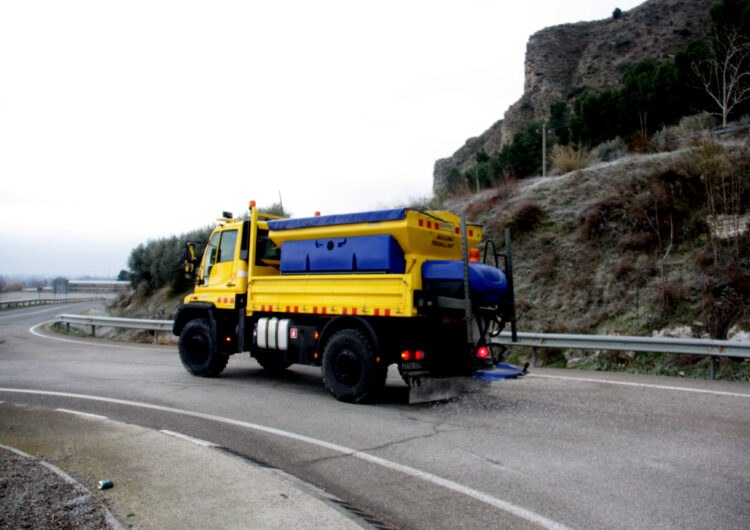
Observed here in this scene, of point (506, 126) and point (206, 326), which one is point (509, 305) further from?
point (506, 126)

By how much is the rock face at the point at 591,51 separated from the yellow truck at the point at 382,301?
Answer: 41.4 m

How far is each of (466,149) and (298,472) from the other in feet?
227

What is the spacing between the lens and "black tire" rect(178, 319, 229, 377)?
9656mm

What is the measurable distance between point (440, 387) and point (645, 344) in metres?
4.74

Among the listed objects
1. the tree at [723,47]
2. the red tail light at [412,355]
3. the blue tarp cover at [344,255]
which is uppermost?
the tree at [723,47]

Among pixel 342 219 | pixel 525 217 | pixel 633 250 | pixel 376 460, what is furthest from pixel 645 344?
pixel 525 217

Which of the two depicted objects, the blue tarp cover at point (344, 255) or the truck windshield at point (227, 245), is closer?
the blue tarp cover at point (344, 255)

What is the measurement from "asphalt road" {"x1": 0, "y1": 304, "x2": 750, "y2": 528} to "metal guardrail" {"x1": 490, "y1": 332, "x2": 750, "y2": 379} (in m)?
0.74

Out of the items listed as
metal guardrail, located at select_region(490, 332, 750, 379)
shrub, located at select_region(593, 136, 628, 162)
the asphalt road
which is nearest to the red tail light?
the asphalt road

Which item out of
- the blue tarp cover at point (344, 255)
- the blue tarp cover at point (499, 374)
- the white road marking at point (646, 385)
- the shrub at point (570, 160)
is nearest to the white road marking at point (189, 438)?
the blue tarp cover at point (344, 255)

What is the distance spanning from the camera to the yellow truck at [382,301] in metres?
6.98

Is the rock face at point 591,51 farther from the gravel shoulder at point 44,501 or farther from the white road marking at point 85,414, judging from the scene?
the gravel shoulder at point 44,501

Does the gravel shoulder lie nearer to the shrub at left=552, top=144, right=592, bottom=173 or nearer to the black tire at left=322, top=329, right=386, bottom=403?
the black tire at left=322, top=329, right=386, bottom=403

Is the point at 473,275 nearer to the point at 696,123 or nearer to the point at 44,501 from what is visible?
the point at 44,501
